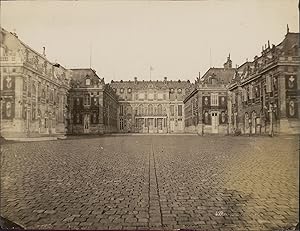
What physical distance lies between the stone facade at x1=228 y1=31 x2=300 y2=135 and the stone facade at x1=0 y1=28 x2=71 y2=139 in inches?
141

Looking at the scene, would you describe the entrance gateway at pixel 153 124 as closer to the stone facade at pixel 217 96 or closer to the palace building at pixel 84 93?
the stone facade at pixel 217 96

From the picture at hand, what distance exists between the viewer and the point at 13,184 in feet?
17.2

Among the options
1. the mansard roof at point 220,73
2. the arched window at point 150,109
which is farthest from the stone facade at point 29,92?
the arched window at point 150,109

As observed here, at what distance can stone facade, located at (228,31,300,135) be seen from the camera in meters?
3.83

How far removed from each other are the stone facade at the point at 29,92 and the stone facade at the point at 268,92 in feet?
11.8

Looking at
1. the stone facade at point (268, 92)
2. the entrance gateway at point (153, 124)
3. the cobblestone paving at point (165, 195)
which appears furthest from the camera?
the entrance gateway at point (153, 124)

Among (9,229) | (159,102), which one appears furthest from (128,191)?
(159,102)

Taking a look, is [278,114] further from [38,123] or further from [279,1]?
[38,123]

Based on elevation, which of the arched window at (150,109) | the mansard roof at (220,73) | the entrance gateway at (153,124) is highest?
the arched window at (150,109)

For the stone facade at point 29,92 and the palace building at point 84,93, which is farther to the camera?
the stone facade at point 29,92

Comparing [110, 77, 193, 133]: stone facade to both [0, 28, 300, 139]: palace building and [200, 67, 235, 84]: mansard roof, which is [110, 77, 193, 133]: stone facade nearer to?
[200, 67, 235, 84]: mansard roof

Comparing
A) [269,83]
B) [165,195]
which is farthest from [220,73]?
[165,195]

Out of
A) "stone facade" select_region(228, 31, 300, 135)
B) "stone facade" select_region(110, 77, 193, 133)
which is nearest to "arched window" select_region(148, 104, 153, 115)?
"stone facade" select_region(110, 77, 193, 133)

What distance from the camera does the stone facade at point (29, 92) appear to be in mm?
4578
